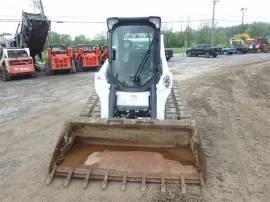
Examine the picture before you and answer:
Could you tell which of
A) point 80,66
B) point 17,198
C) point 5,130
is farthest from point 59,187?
point 80,66

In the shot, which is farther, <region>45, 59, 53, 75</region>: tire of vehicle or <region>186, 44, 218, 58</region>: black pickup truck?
<region>186, 44, 218, 58</region>: black pickup truck

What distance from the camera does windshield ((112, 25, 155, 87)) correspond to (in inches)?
226

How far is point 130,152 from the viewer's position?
4.96m

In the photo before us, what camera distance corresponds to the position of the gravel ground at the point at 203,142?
4.30 m

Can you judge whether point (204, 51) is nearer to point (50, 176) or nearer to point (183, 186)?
point (183, 186)

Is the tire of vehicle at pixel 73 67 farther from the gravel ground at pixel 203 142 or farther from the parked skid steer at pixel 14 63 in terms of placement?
the gravel ground at pixel 203 142

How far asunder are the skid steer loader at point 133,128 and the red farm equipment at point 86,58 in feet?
47.8

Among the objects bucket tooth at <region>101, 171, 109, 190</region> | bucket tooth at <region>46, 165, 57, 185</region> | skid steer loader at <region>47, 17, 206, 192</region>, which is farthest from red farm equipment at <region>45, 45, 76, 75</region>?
bucket tooth at <region>101, 171, 109, 190</region>

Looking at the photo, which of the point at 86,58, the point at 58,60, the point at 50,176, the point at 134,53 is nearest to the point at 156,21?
the point at 134,53

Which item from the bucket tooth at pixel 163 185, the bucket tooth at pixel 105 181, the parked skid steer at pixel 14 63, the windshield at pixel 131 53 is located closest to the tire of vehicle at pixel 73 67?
the parked skid steer at pixel 14 63

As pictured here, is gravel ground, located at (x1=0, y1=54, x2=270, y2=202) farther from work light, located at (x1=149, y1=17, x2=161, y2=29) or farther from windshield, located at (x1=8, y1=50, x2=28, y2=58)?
windshield, located at (x1=8, y1=50, x2=28, y2=58)

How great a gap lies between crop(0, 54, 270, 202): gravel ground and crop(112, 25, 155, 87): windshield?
1.78 meters

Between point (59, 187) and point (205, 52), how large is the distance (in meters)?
32.7

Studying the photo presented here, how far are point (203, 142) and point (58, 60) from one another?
48.7ft
